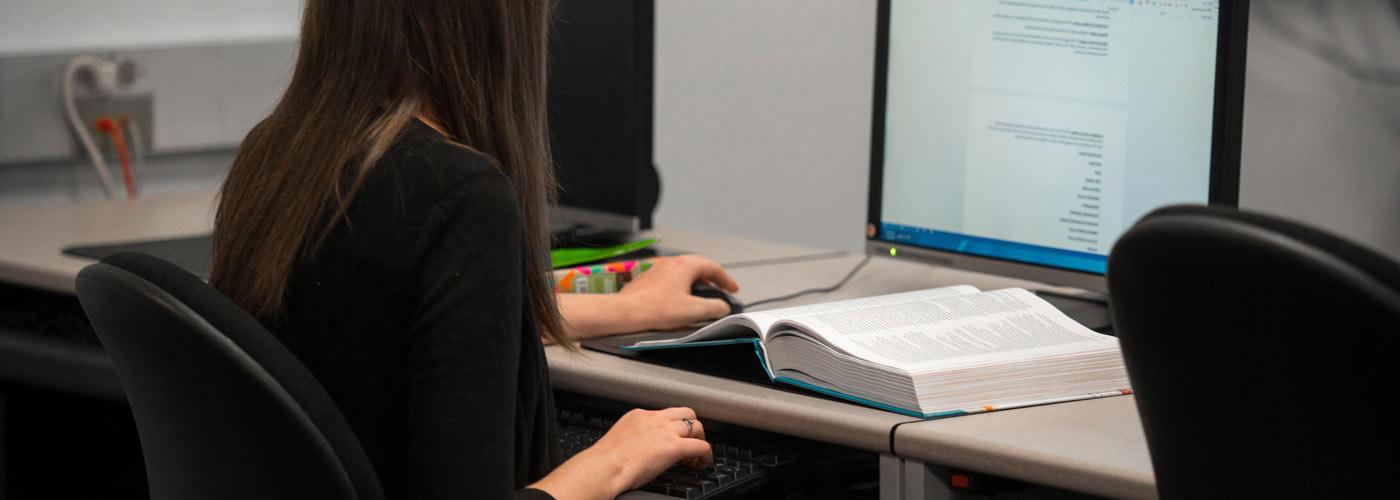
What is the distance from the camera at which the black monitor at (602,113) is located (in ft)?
5.95

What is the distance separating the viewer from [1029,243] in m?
1.61

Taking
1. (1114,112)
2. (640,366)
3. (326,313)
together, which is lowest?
(640,366)

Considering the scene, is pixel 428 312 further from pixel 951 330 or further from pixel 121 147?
pixel 121 147

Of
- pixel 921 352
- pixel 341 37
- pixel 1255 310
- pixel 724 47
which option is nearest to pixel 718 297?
pixel 921 352

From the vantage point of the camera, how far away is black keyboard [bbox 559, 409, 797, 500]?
1.22 m

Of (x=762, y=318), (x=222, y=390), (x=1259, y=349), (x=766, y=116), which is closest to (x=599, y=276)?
(x=762, y=318)

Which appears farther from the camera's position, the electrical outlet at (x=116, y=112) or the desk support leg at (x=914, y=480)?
the electrical outlet at (x=116, y=112)

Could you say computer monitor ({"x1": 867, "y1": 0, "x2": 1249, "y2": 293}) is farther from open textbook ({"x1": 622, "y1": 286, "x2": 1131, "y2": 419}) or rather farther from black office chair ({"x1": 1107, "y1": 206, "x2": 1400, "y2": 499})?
black office chair ({"x1": 1107, "y1": 206, "x2": 1400, "y2": 499})

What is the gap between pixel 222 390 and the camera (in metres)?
0.92

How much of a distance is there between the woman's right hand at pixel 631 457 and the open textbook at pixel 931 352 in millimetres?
98

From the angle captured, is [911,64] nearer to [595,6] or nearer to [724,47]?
[595,6]

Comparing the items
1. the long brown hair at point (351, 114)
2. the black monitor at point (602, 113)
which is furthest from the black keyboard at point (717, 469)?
the black monitor at point (602, 113)

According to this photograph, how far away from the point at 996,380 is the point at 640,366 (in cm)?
32

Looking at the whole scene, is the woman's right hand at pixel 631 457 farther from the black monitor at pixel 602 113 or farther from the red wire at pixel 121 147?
the red wire at pixel 121 147
